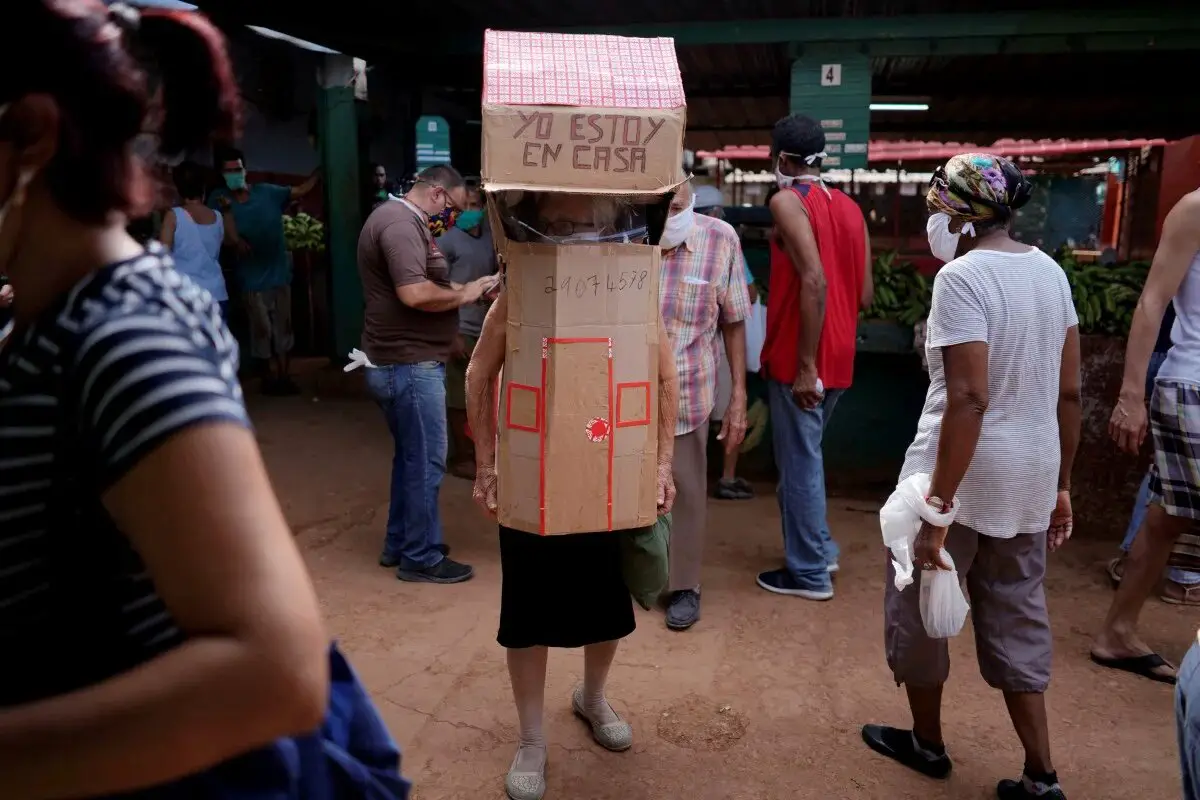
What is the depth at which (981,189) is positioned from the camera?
2.54m

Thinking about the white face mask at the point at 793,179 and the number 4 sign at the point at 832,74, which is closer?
the white face mask at the point at 793,179

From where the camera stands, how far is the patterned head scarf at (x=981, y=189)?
100.0 inches

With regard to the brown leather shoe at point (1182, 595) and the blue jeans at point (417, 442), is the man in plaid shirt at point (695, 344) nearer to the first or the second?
the blue jeans at point (417, 442)

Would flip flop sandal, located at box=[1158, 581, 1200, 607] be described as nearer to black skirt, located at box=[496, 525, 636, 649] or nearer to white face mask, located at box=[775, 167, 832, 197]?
white face mask, located at box=[775, 167, 832, 197]

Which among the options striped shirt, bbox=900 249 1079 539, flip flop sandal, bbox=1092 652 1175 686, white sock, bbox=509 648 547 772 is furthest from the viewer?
flip flop sandal, bbox=1092 652 1175 686

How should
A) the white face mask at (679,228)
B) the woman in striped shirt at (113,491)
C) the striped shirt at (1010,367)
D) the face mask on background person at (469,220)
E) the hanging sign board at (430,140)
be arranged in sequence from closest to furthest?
the woman in striped shirt at (113,491)
the striped shirt at (1010,367)
the white face mask at (679,228)
the face mask on background person at (469,220)
the hanging sign board at (430,140)

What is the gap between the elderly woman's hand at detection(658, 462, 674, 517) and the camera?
106 inches

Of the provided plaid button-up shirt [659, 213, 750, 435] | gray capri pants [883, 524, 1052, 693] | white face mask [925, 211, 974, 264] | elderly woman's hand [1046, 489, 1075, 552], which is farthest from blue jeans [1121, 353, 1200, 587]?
plaid button-up shirt [659, 213, 750, 435]

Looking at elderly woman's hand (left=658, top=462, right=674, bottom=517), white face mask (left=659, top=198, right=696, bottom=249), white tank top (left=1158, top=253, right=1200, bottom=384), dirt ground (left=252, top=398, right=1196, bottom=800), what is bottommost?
dirt ground (left=252, top=398, right=1196, bottom=800)

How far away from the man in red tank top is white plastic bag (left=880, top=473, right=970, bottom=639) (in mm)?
1457

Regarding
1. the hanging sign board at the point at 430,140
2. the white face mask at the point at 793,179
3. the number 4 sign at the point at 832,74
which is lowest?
the white face mask at the point at 793,179

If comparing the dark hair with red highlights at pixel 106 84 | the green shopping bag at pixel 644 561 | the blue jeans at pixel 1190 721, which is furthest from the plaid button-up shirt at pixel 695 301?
the dark hair with red highlights at pixel 106 84

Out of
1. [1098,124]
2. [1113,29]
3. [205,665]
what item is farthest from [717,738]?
[1098,124]

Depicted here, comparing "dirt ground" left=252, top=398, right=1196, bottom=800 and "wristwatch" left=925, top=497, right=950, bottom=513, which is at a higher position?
"wristwatch" left=925, top=497, right=950, bottom=513
